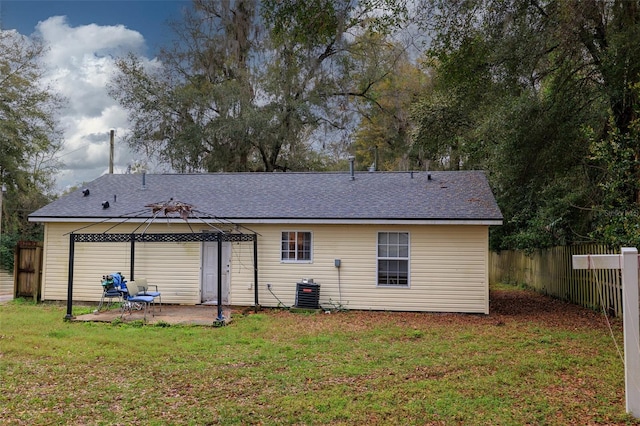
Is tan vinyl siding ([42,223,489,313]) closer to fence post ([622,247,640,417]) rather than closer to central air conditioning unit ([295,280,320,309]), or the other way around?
central air conditioning unit ([295,280,320,309])

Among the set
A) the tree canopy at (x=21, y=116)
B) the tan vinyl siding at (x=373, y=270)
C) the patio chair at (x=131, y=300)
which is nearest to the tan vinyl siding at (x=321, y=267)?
the tan vinyl siding at (x=373, y=270)

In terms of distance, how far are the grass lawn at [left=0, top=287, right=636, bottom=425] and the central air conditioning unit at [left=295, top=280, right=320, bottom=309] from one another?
1.70 metres

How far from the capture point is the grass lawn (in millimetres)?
5227

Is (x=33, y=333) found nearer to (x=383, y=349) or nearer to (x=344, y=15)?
(x=383, y=349)

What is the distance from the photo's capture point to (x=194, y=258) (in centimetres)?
1340

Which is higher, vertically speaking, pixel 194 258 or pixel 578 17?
pixel 578 17

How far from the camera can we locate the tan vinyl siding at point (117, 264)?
13391 millimetres

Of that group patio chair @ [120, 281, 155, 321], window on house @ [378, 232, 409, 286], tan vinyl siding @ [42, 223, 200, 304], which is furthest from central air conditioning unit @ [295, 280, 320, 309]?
patio chair @ [120, 281, 155, 321]

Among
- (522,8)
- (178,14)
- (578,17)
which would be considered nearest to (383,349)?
(578,17)

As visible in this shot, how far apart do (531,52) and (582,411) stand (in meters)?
8.17

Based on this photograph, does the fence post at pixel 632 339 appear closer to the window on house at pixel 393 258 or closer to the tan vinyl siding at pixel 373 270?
the tan vinyl siding at pixel 373 270

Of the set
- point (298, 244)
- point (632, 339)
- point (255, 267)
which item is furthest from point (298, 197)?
point (632, 339)

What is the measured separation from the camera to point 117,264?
13539mm

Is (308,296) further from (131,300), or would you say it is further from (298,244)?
(131,300)
